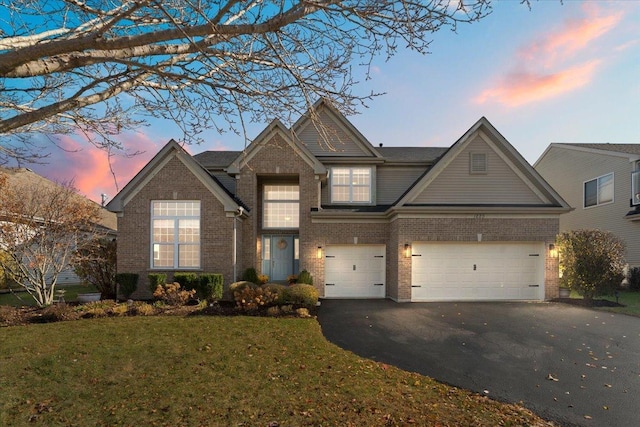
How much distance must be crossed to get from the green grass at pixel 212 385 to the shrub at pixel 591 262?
448 inches

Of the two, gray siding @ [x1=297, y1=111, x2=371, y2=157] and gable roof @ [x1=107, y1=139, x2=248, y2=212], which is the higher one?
gray siding @ [x1=297, y1=111, x2=371, y2=157]

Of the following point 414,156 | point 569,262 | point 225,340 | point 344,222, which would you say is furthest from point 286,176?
point 569,262

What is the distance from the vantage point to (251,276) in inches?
534

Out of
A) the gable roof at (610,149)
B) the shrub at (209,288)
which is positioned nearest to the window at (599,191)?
the gable roof at (610,149)

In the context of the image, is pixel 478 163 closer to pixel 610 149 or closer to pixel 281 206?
pixel 281 206

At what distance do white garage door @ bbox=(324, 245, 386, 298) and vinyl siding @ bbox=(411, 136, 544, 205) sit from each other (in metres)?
3.52

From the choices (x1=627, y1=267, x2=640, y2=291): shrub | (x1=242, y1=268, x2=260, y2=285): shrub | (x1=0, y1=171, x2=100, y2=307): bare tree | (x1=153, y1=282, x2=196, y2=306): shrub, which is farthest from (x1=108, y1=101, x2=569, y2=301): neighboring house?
(x1=627, y1=267, x2=640, y2=291): shrub

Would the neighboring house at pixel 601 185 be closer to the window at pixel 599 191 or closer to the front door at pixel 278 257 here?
the window at pixel 599 191

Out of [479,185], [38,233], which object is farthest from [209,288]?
[479,185]

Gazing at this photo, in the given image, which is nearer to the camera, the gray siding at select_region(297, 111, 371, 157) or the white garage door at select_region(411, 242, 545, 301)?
the white garage door at select_region(411, 242, 545, 301)

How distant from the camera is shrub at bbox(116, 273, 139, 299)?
1244 centimetres

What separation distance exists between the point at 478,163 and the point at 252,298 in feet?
35.9

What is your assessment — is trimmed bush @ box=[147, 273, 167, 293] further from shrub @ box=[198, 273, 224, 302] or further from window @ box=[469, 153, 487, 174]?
window @ box=[469, 153, 487, 174]

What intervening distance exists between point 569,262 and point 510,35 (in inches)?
442
